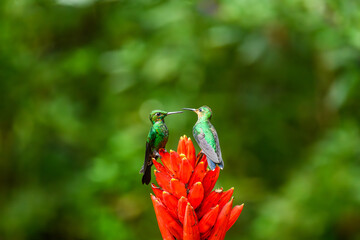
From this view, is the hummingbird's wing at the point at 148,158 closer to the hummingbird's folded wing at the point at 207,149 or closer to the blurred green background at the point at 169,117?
the hummingbird's folded wing at the point at 207,149

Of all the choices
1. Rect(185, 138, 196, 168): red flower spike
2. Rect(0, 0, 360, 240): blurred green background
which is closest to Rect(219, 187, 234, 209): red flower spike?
Rect(185, 138, 196, 168): red flower spike

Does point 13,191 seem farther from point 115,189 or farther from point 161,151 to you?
point 161,151


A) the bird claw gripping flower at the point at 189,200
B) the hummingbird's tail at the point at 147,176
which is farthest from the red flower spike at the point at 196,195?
the hummingbird's tail at the point at 147,176

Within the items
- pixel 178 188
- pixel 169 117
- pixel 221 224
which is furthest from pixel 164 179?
pixel 169 117

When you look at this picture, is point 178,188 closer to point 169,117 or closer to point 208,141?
point 208,141

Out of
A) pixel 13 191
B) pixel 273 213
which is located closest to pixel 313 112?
pixel 273 213
